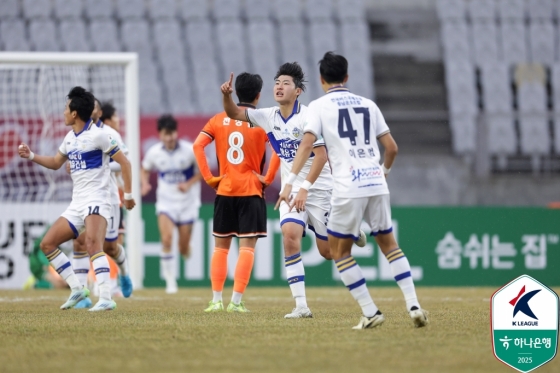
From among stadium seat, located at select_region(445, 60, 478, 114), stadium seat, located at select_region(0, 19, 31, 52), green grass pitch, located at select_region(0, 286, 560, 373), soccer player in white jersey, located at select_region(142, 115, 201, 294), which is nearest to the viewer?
green grass pitch, located at select_region(0, 286, 560, 373)

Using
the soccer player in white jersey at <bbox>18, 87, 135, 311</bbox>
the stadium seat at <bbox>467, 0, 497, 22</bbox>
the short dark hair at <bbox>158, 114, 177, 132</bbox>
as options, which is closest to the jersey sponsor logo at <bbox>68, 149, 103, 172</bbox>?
the soccer player in white jersey at <bbox>18, 87, 135, 311</bbox>

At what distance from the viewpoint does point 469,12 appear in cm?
2167

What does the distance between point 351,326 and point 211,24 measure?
15076 mm

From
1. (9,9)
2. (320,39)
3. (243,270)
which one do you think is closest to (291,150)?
(243,270)

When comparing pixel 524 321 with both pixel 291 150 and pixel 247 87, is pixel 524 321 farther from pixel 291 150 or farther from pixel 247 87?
pixel 247 87

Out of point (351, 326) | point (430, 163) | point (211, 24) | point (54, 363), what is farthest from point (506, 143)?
point (54, 363)

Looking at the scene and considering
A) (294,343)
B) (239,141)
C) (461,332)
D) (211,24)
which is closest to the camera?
(294,343)

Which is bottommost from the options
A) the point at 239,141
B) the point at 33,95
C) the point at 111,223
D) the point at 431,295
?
the point at 431,295

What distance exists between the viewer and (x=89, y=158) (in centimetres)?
855

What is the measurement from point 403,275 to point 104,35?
1508 cm

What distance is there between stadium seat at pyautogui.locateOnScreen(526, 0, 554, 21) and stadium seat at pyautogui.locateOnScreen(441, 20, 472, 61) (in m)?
1.76

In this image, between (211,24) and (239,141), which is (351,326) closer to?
(239,141)

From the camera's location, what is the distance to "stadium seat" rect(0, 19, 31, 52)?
19.6 metres

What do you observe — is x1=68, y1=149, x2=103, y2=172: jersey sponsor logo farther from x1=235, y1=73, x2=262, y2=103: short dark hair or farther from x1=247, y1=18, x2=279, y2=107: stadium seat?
x1=247, y1=18, x2=279, y2=107: stadium seat
